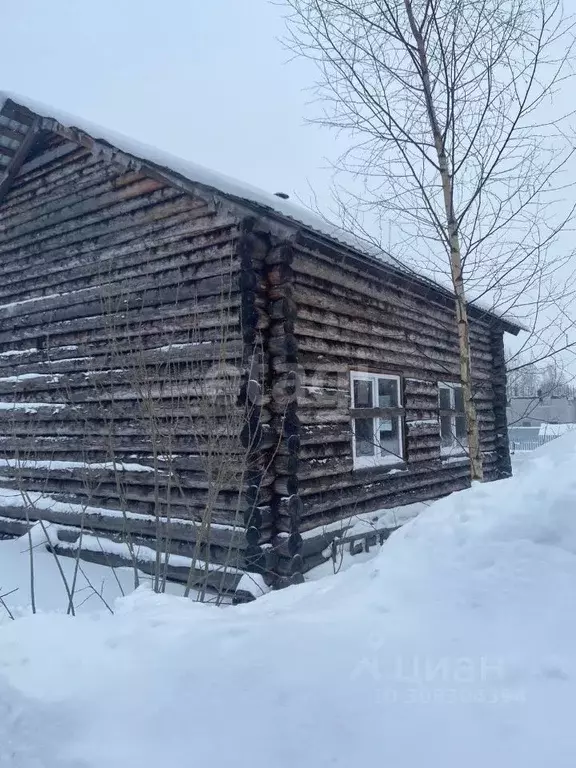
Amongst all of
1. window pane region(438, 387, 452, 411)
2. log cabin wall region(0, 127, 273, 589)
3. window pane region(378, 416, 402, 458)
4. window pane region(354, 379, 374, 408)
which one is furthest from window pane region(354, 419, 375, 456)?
window pane region(438, 387, 452, 411)

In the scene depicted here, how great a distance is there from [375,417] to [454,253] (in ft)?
8.07

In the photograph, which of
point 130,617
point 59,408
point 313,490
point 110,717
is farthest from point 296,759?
point 59,408

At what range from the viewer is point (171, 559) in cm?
640

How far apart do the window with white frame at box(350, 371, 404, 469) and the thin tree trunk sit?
124 cm

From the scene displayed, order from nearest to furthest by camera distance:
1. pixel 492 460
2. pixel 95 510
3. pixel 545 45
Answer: pixel 545 45 < pixel 95 510 < pixel 492 460

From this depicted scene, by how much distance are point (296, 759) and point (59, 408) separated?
6769 mm

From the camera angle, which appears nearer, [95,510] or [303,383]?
[303,383]

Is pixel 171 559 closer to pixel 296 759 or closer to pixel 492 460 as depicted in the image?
pixel 296 759

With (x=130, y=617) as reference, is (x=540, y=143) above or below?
above

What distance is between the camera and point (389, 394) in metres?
8.32

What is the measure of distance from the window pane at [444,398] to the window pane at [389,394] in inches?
66.1

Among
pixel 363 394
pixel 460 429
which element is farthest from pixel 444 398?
pixel 363 394

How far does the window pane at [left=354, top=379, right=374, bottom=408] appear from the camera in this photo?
305 inches

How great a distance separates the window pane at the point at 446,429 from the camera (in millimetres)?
9604
